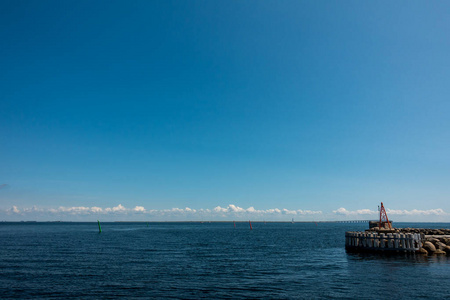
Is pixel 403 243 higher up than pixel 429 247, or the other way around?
pixel 403 243

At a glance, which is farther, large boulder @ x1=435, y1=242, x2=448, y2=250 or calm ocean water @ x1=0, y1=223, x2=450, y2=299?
large boulder @ x1=435, y1=242, x2=448, y2=250

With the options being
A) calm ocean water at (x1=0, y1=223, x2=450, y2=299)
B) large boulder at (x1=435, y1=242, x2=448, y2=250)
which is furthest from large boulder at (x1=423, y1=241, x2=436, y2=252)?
calm ocean water at (x1=0, y1=223, x2=450, y2=299)

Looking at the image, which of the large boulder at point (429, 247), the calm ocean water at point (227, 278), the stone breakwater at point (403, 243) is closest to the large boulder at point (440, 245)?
the stone breakwater at point (403, 243)

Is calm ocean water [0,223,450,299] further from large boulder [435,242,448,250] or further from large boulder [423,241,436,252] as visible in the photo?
large boulder [435,242,448,250]

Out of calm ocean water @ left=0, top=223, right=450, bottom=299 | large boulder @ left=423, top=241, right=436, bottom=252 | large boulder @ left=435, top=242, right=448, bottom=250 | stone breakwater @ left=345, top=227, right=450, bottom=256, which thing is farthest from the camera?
large boulder @ left=435, top=242, right=448, bottom=250

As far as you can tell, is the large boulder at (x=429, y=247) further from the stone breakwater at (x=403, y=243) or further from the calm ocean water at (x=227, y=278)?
the calm ocean water at (x=227, y=278)

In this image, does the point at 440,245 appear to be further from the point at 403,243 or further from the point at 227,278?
the point at 227,278

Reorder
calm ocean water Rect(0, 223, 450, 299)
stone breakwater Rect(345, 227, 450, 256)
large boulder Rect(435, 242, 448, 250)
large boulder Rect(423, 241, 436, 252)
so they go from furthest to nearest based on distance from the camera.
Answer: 1. large boulder Rect(435, 242, 448, 250)
2. large boulder Rect(423, 241, 436, 252)
3. stone breakwater Rect(345, 227, 450, 256)
4. calm ocean water Rect(0, 223, 450, 299)

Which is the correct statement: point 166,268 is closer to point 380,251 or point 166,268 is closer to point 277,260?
point 277,260

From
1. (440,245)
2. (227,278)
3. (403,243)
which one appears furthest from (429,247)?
(227,278)

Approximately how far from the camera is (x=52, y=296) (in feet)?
85.5

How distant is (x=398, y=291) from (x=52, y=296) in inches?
1146

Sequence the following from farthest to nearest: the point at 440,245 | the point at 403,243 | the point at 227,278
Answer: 1. the point at 440,245
2. the point at 403,243
3. the point at 227,278

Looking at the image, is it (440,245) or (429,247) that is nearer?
(429,247)
